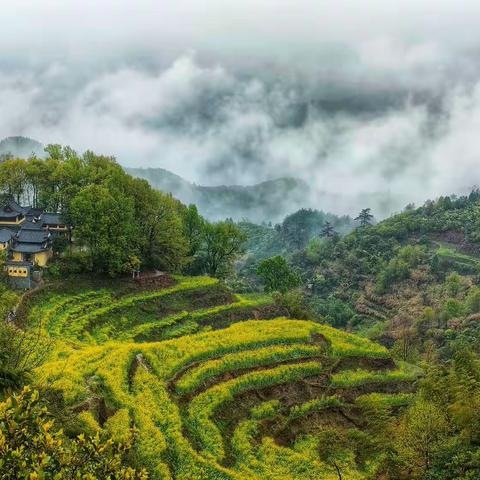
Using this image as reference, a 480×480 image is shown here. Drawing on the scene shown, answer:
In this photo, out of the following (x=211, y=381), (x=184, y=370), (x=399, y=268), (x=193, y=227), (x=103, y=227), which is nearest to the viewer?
(x=211, y=381)

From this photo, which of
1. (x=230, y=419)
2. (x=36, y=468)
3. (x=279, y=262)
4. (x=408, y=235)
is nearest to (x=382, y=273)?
(x=408, y=235)

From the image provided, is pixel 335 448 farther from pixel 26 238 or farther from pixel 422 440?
pixel 26 238

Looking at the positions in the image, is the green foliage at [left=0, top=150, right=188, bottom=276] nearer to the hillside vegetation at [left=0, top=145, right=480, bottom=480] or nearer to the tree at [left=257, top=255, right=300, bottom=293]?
the hillside vegetation at [left=0, top=145, right=480, bottom=480]

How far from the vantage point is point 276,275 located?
A: 230 ft

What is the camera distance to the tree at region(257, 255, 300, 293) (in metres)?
70.0

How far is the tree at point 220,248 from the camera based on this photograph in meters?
69.2

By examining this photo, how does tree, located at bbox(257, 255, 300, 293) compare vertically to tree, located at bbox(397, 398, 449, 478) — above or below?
above

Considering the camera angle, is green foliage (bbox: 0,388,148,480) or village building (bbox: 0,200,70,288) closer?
green foliage (bbox: 0,388,148,480)

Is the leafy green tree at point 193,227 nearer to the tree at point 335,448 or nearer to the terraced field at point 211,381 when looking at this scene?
the terraced field at point 211,381

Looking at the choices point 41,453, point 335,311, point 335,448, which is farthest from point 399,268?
point 41,453

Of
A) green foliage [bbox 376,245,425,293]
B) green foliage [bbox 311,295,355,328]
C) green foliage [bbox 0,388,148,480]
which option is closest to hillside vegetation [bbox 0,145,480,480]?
green foliage [bbox 0,388,148,480]

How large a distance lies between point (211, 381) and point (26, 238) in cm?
2774

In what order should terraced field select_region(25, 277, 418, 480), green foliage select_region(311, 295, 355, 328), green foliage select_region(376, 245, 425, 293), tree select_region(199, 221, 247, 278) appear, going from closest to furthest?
terraced field select_region(25, 277, 418, 480) → tree select_region(199, 221, 247, 278) → green foliage select_region(311, 295, 355, 328) → green foliage select_region(376, 245, 425, 293)

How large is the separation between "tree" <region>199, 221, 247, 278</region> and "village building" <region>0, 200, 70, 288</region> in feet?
58.0
